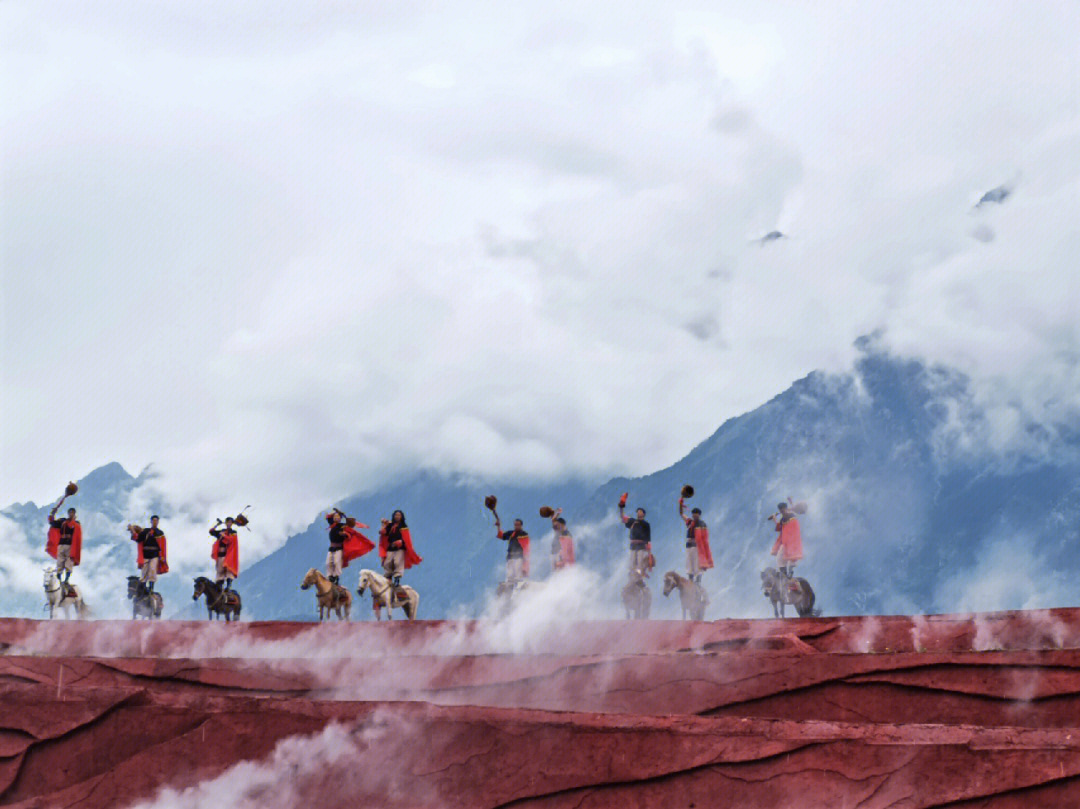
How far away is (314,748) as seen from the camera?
10461 mm

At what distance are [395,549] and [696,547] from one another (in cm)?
426

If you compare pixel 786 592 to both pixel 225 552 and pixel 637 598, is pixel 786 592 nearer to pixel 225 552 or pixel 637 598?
pixel 637 598

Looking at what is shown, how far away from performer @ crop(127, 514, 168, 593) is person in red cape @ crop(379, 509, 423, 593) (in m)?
3.55

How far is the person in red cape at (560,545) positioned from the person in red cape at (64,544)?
705cm

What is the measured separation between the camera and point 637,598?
55.0ft

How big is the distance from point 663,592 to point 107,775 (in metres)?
8.49

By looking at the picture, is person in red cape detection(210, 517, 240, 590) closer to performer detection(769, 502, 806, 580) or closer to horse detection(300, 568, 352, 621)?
horse detection(300, 568, 352, 621)

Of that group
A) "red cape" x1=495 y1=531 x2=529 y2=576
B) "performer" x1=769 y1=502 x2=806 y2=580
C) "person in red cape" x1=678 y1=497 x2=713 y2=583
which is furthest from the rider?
"red cape" x1=495 y1=531 x2=529 y2=576

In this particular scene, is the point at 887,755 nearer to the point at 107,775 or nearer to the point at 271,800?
the point at 271,800

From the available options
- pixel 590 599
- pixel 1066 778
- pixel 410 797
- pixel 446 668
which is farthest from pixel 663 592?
pixel 1066 778

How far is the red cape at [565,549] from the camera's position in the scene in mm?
17375

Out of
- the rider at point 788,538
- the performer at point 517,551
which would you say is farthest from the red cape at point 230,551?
the rider at point 788,538

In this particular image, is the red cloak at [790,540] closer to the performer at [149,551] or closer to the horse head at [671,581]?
the horse head at [671,581]

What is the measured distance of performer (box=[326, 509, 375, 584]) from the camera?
692 inches
